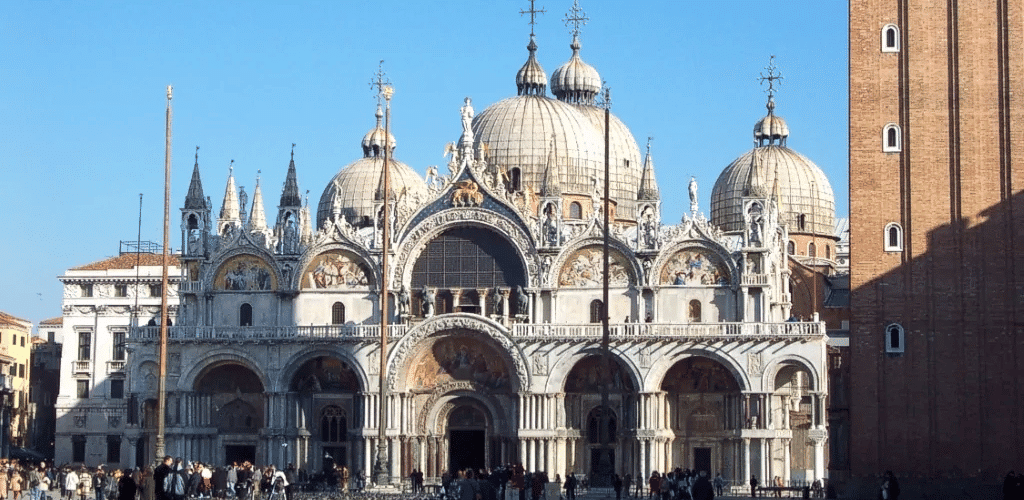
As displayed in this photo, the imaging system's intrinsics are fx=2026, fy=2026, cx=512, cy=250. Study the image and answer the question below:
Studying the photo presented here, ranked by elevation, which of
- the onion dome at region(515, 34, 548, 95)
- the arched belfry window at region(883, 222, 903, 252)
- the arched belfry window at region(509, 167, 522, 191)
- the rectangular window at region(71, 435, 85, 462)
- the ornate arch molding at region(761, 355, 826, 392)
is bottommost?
the rectangular window at region(71, 435, 85, 462)

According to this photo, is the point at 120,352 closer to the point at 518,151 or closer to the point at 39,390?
the point at 39,390

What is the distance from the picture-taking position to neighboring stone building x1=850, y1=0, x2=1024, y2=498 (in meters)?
59.8

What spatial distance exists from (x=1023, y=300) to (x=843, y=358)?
2210 centimetres

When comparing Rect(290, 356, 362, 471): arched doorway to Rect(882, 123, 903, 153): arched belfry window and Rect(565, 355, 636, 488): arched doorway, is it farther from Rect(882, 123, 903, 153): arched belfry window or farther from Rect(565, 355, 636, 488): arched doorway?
Rect(882, 123, 903, 153): arched belfry window

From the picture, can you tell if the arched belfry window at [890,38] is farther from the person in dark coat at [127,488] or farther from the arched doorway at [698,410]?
the person in dark coat at [127,488]

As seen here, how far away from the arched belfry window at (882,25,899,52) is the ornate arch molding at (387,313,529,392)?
19.9m

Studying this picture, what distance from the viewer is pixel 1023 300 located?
5984 cm

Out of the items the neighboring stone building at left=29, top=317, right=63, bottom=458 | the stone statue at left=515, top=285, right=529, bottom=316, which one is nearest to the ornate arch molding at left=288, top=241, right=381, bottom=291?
the stone statue at left=515, top=285, right=529, bottom=316

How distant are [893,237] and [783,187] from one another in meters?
31.5

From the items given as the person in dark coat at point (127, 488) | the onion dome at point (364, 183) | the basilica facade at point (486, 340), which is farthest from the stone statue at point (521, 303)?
the person in dark coat at point (127, 488)

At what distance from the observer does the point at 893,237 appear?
61156 mm

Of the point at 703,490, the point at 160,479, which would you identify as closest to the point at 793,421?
the point at 703,490

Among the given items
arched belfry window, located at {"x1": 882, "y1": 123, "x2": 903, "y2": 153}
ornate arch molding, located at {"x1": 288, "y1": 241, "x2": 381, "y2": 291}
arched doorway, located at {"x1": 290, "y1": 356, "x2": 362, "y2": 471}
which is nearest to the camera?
arched belfry window, located at {"x1": 882, "y1": 123, "x2": 903, "y2": 153}

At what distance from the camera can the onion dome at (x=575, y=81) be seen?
3723 inches
